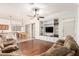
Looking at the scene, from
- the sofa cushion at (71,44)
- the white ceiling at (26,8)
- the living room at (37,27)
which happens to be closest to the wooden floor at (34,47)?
the living room at (37,27)

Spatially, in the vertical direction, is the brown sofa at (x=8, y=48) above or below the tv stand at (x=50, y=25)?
below

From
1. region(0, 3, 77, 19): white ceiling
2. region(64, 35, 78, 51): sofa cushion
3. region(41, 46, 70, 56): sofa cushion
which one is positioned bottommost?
region(41, 46, 70, 56): sofa cushion

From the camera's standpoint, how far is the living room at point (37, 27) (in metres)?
1.85

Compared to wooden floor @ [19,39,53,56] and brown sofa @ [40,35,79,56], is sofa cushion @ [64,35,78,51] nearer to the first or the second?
brown sofa @ [40,35,79,56]

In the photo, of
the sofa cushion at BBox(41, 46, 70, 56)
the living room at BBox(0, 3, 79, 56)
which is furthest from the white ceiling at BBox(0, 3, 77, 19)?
the sofa cushion at BBox(41, 46, 70, 56)

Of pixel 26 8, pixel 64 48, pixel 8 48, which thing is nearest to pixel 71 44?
pixel 64 48

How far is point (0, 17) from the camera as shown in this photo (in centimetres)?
186

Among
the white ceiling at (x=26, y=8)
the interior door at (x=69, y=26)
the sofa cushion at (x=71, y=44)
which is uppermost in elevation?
the white ceiling at (x=26, y=8)

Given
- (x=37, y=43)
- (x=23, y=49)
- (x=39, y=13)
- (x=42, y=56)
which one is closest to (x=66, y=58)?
(x=42, y=56)

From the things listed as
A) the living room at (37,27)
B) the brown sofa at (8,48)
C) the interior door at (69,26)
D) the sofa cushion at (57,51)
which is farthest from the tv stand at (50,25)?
the brown sofa at (8,48)

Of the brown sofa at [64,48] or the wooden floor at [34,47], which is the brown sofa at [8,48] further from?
the brown sofa at [64,48]

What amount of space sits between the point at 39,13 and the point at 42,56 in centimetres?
75

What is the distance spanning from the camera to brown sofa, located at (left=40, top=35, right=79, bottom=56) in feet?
6.08

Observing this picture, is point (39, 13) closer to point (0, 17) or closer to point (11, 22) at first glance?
point (11, 22)
